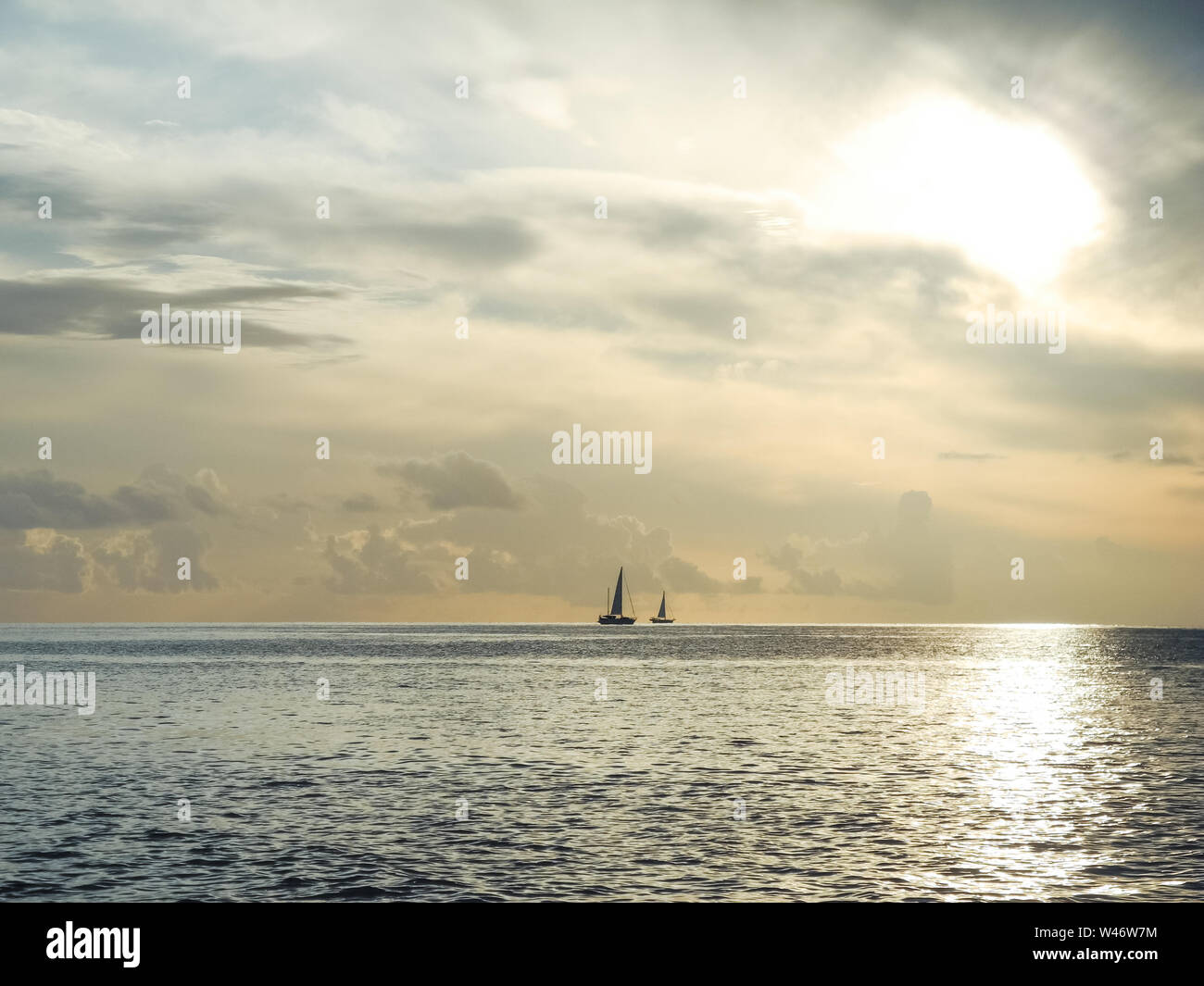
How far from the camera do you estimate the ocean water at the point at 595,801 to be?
2817 cm

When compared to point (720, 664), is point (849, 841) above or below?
above

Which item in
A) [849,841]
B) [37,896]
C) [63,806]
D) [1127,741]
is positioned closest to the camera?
[37,896]

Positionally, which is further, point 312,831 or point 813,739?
point 813,739

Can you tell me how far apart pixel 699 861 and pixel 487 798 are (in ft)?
44.6

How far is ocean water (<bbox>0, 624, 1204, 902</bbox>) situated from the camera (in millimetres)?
28172

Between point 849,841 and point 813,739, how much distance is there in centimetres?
3186

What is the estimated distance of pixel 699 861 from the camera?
1177 inches

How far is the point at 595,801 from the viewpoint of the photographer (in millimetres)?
40188

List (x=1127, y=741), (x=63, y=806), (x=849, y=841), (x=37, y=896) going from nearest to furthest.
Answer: (x=37, y=896), (x=849, y=841), (x=63, y=806), (x=1127, y=741)

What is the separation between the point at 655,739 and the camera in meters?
62.4
